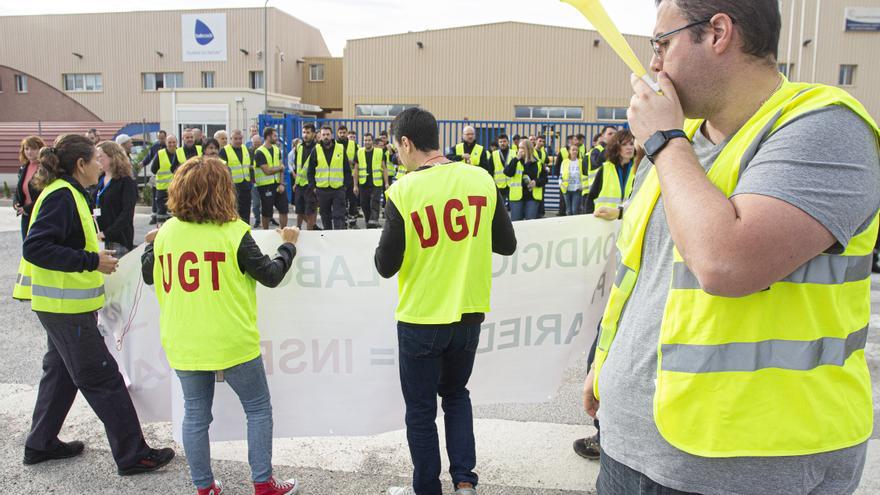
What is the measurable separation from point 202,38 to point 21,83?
432 inches

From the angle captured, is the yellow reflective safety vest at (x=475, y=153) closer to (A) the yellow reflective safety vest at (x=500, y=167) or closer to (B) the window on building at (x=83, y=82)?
(A) the yellow reflective safety vest at (x=500, y=167)

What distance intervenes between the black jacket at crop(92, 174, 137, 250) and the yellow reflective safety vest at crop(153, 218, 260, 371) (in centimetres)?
311

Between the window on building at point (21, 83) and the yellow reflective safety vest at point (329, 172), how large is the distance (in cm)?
3547

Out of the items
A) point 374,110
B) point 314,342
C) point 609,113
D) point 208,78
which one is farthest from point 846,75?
point 314,342

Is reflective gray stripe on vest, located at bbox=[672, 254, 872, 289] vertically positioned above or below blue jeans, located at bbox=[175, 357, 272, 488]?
above

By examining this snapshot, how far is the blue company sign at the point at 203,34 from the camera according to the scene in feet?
131

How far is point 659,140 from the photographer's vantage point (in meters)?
1.42

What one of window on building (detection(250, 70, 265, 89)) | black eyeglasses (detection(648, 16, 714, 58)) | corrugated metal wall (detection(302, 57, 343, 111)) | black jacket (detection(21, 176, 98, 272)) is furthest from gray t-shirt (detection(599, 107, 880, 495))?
corrugated metal wall (detection(302, 57, 343, 111))

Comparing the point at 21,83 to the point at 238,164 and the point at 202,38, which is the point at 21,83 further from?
the point at 238,164

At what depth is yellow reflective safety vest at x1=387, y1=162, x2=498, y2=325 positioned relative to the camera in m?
3.07

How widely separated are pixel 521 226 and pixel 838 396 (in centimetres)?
290

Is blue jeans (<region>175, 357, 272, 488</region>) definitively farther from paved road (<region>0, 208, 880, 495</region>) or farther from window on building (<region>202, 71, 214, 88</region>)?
window on building (<region>202, 71, 214, 88</region>)

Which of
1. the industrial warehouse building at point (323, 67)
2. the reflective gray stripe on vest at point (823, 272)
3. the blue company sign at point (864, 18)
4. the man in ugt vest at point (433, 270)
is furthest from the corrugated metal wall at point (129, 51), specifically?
the reflective gray stripe on vest at point (823, 272)

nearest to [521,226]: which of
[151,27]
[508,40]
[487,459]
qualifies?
[487,459]
